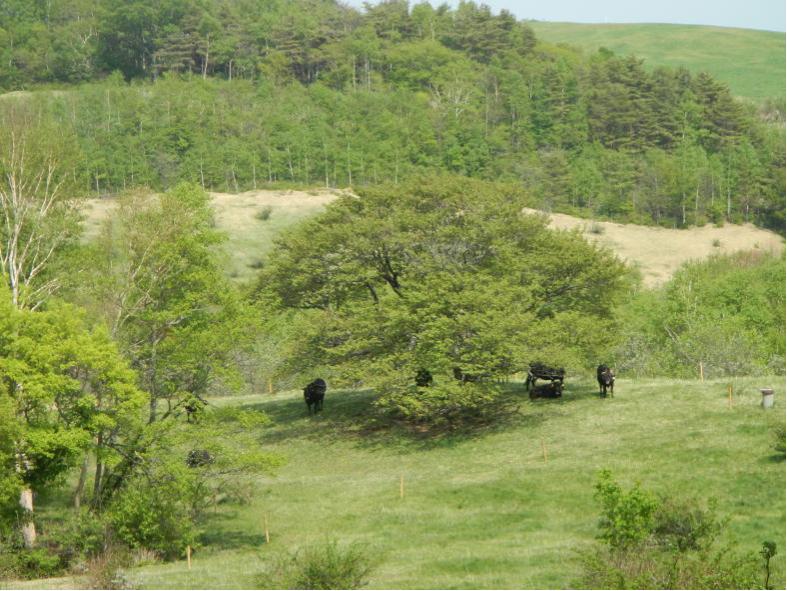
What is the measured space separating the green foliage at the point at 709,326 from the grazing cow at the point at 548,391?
17.1 meters

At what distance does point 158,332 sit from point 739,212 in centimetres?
14711

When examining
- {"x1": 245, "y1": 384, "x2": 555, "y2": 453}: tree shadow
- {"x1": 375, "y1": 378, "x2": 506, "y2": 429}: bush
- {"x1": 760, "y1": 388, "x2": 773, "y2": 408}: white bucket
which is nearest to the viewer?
{"x1": 760, "y1": 388, "x2": 773, "y2": 408}: white bucket

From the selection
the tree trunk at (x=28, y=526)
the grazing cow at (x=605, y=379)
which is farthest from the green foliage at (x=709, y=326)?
the tree trunk at (x=28, y=526)

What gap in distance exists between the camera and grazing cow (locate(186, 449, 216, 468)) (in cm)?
4984

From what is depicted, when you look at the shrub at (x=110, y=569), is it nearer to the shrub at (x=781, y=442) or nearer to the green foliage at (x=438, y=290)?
the green foliage at (x=438, y=290)

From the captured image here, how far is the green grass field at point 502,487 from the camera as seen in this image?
35.2 m

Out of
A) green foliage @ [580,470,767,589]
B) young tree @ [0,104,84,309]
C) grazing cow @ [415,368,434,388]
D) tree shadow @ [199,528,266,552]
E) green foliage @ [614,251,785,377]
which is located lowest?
green foliage @ [614,251,785,377]

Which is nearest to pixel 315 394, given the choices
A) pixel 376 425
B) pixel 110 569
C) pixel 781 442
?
pixel 376 425

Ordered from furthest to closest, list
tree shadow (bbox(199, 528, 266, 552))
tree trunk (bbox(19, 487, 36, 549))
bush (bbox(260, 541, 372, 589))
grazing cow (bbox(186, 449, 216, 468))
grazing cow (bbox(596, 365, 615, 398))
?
1. grazing cow (bbox(596, 365, 615, 398))
2. grazing cow (bbox(186, 449, 216, 468))
3. tree trunk (bbox(19, 487, 36, 549))
4. tree shadow (bbox(199, 528, 266, 552))
5. bush (bbox(260, 541, 372, 589))

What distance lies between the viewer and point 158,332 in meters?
50.3

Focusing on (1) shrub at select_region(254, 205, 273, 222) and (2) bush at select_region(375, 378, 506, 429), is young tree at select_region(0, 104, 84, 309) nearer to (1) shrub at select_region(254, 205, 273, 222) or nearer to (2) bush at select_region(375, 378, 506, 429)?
(2) bush at select_region(375, 378, 506, 429)

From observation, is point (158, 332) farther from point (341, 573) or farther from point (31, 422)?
point (341, 573)

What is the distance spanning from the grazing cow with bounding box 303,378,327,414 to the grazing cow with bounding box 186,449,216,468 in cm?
1191

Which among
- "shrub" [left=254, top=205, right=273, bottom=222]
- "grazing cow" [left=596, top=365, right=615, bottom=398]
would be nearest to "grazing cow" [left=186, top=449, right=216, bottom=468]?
"grazing cow" [left=596, top=365, right=615, bottom=398]
